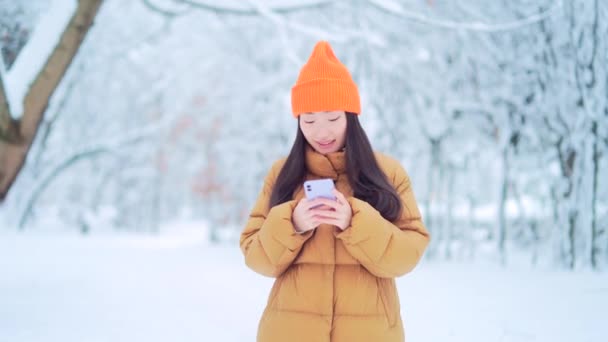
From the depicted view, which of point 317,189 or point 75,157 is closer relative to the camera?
point 317,189

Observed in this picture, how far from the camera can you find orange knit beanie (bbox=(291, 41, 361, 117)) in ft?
5.91

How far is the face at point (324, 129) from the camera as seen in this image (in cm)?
181

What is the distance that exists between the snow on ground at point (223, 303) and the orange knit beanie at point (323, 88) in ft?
7.07

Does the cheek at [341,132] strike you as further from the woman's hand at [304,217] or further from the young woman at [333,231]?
the woman's hand at [304,217]

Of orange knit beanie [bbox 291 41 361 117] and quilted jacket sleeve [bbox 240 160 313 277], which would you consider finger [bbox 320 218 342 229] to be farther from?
orange knit beanie [bbox 291 41 361 117]

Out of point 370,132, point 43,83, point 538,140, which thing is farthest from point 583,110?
point 43,83

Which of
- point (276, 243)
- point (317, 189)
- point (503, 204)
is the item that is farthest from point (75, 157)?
point (317, 189)

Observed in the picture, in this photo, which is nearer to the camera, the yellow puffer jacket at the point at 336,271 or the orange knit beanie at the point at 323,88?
the yellow puffer jacket at the point at 336,271

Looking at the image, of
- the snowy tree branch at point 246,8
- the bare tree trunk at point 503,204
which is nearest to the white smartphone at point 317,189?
the snowy tree branch at point 246,8

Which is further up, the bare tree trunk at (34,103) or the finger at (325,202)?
the bare tree trunk at (34,103)

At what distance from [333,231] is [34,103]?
285 centimetres

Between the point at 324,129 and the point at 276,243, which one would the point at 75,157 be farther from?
the point at 276,243

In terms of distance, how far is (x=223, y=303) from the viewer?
184 inches

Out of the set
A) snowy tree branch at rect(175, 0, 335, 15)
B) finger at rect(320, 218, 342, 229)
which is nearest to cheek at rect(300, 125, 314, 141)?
finger at rect(320, 218, 342, 229)
